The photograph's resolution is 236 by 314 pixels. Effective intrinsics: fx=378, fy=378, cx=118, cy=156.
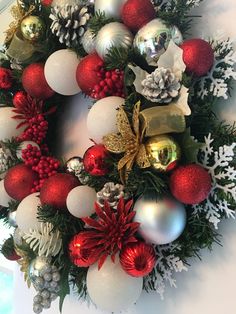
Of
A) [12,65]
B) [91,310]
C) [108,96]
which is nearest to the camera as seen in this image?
[108,96]

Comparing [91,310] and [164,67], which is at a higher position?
[164,67]

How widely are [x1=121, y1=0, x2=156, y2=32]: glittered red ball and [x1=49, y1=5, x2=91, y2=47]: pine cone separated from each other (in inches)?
4.8

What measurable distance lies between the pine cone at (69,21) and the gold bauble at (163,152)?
34 centimetres

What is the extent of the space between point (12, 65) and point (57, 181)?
383 mm

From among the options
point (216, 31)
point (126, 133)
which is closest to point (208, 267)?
point (126, 133)

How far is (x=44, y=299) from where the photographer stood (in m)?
0.71

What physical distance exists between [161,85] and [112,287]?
1.20 ft

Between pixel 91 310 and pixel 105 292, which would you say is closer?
pixel 105 292

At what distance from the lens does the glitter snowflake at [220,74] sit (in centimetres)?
67

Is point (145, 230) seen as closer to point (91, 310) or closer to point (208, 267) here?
point (208, 267)

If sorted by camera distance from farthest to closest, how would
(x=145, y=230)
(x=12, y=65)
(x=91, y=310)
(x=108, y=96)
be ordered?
1. (x=12, y=65)
2. (x=91, y=310)
3. (x=108, y=96)
4. (x=145, y=230)

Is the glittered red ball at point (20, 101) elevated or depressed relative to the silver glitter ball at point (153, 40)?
depressed

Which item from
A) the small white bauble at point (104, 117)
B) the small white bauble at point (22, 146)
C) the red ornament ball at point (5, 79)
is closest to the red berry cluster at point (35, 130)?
the small white bauble at point (22, 146)

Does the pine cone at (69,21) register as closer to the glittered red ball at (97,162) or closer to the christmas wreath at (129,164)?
the christmas wreath at (129,164)
